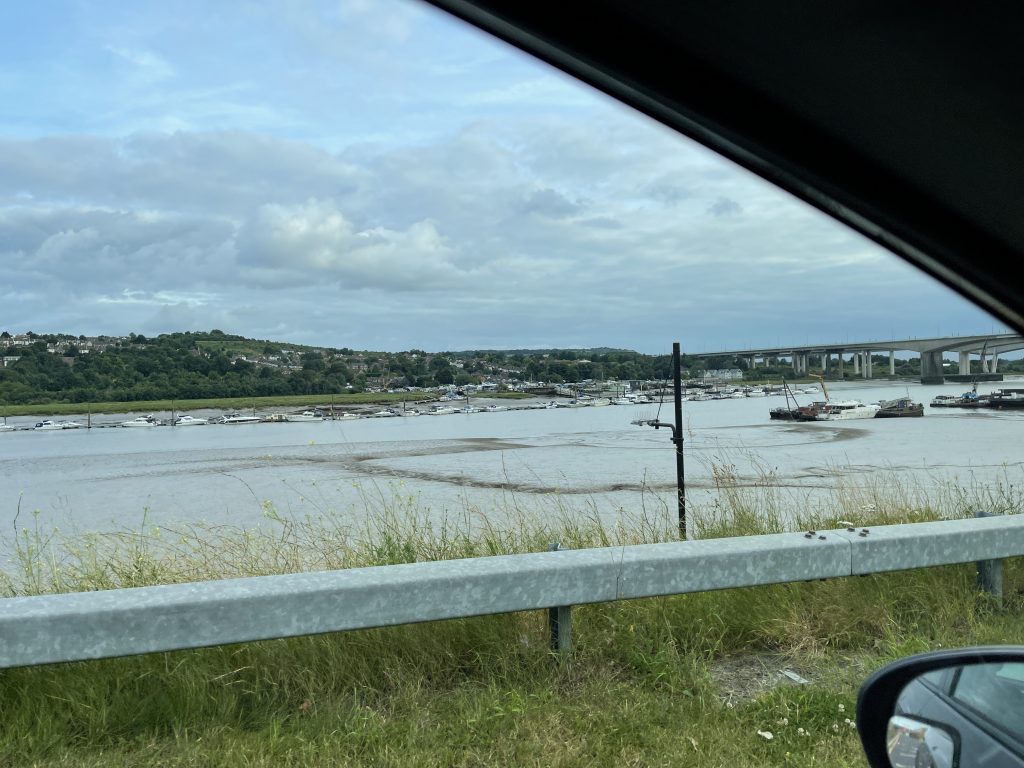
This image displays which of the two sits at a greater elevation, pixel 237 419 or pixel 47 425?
pixel 47 425

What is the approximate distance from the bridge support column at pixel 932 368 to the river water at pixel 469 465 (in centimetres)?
16

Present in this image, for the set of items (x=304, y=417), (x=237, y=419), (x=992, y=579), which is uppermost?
(x=992, y=579)

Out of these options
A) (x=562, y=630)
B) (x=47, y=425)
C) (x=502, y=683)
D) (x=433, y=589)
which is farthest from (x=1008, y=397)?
(x=47, y=425)

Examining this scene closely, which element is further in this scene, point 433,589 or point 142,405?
point 142,405

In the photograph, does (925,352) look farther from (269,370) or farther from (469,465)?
(269,370)

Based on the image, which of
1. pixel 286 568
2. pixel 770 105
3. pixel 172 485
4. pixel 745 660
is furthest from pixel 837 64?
pixel 172 485

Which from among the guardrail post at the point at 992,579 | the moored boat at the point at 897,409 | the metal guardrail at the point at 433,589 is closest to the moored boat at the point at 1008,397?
the metal guardrail at the point at 433,589

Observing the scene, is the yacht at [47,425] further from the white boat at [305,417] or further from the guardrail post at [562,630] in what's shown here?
the guardrail post at [562,630]

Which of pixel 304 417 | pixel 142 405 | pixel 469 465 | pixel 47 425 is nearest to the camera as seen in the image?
pixel 469 465

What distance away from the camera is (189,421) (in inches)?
1827

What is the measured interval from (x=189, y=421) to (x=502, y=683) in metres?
45.9

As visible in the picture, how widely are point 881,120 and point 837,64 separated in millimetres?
228

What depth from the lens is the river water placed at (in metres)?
11.0

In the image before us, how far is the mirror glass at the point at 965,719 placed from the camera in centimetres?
138
